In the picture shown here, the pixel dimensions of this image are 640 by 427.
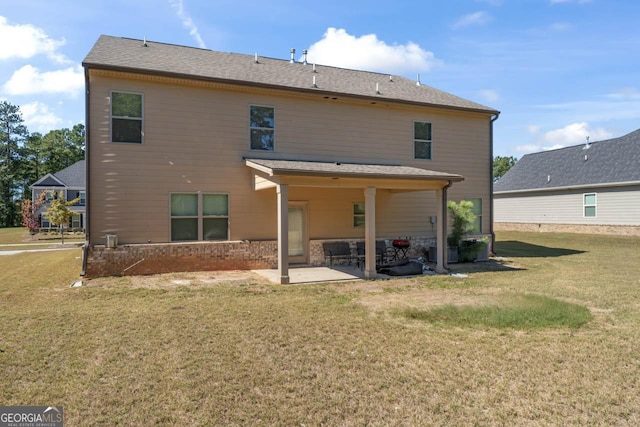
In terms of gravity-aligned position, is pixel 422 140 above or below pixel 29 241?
above

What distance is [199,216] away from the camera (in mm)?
11453

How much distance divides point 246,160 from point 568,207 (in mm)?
22244

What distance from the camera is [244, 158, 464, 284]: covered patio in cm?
966

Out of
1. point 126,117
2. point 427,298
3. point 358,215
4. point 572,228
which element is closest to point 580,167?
point 572,228

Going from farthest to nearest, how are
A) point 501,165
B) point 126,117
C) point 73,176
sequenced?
point 501,165 < point 73,176 < point 126,117

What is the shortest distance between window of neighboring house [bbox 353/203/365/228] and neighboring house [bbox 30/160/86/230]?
3187 cm

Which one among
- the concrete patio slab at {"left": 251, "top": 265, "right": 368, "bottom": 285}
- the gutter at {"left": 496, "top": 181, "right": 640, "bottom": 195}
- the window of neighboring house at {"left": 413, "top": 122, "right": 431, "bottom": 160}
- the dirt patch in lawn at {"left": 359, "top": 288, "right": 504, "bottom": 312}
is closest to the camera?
the dirt patch in lawn at {"left": 359, "top": 288, "right": 504, "bottom": 312}

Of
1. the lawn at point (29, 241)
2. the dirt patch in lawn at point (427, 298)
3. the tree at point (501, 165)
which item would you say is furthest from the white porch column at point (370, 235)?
the tree at point (501, 165)

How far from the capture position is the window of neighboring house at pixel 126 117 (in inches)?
419

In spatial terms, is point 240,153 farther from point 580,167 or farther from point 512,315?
point 580,167

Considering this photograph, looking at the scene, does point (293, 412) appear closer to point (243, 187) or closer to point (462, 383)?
point (462, 383)

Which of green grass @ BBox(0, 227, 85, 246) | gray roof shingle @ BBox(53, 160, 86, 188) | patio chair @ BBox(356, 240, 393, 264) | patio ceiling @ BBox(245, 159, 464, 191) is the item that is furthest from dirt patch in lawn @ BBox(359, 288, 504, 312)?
gray roof shingle @ BBox(53, 160, 86, 188)

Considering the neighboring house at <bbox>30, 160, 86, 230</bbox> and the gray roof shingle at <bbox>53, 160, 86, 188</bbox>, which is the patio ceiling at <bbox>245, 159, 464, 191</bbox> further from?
the gray roof shingle at <bbox>53, 160, 86, 188</bbox>

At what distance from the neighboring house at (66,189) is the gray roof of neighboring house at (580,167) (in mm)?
37156
